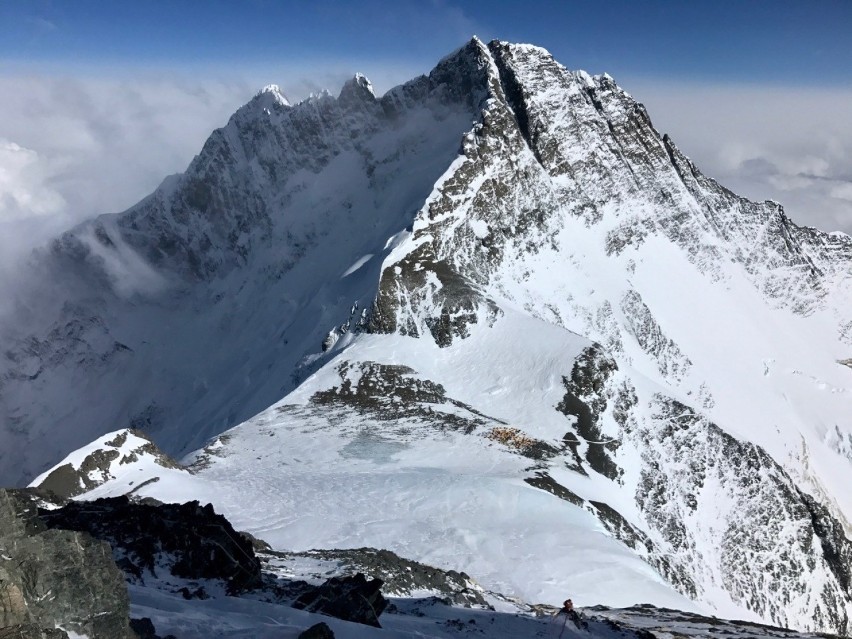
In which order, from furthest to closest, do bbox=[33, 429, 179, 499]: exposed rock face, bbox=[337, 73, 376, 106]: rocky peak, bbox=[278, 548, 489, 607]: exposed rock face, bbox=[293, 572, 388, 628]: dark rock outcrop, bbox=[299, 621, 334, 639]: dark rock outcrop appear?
1. bbox=[337, 73, 376, 106]: rocky peak
2. bbox=[33, 429, 179, 499]: exposed rock face
3. bbox=[278, 548, 489, 607]: exposed rock face
4. bbox=[293, 572, 388, 628]: dark rock outcrop
5. bbox=[299, 621, 334, 639]: dark rock outcrop

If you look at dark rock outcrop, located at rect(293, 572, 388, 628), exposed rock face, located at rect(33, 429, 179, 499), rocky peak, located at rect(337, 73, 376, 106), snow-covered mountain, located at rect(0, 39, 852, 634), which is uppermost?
rocky peak, located at rect(337, 73, 376, 106)

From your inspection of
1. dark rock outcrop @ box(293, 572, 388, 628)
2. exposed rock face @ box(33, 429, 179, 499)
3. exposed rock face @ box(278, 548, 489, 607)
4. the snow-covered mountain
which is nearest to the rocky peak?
the snow-covered mountain

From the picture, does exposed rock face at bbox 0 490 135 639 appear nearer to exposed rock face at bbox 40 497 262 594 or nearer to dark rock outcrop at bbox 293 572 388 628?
dark rock outcrop at bbox 293 572 388 628

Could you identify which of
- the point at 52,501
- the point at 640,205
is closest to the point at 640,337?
the point at 640,205

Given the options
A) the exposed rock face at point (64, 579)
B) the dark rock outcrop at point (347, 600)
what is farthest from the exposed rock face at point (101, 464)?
the exposed rock face at point (64, 579)

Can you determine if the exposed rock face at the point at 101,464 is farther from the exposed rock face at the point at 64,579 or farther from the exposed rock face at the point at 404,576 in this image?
the exposed rock face at the point at 64,579

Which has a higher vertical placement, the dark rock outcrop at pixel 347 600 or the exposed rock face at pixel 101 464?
the exposed rock face at pixel 101 464
